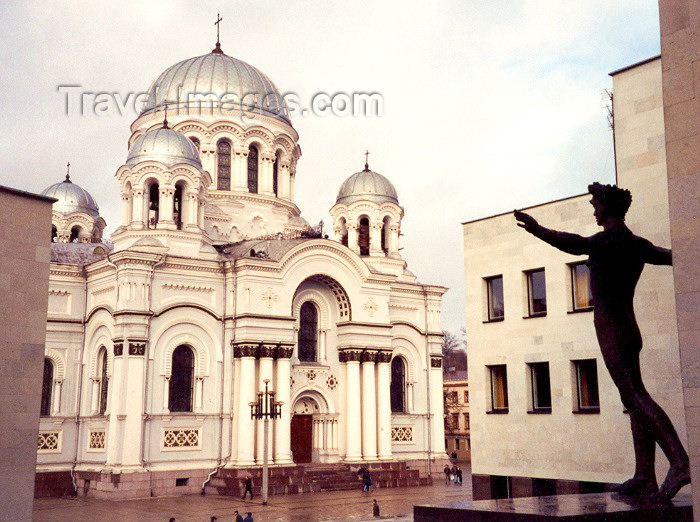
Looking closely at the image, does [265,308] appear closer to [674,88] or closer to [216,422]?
[216,422]

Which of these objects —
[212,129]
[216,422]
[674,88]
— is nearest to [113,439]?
[216,422]

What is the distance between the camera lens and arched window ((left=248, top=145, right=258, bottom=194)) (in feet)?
128

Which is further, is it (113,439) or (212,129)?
(212,129)

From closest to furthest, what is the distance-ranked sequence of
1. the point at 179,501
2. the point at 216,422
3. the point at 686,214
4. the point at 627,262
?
1. the point at 686,214
2. the point at 627,262
3. the point at 179,501
4. the point at 216,422

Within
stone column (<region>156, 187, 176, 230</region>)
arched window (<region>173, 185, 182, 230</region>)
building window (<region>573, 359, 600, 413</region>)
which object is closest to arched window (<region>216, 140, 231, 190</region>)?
arched window (<region>173, 185, 182, 230</region>)

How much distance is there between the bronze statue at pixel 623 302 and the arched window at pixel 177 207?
24602 mm

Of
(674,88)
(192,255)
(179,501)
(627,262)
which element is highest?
(192,255)

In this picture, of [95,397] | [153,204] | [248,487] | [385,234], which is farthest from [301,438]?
[385,234]

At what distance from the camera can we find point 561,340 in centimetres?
1908

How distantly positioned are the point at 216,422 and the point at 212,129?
1328 centimetres

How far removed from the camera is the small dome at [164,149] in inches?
1315

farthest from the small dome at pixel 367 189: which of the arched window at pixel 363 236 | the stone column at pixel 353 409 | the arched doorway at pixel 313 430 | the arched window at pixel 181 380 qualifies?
the arched window at pixel 181 380

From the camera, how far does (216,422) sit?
104 ft

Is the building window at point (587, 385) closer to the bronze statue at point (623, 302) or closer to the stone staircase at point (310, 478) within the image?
the bronze statue at point (623, 302)
